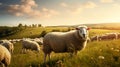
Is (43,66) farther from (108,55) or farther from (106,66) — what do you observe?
(106,66)

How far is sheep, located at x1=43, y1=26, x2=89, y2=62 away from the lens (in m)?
12.2

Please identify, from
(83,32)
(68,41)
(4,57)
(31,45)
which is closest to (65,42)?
(68,41)

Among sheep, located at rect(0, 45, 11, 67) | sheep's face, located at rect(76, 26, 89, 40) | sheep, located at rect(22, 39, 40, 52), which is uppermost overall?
sheep's face, located at rect(76, 26, 89, 40)

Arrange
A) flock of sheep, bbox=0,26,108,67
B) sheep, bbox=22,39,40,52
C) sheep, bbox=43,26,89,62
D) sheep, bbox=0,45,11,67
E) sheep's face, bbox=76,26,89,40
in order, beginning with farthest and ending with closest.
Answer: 1. sheep, bbox=22,39,40,52
2. sheep, bbox=43,26,89,62
3. sheep's face, bbox=76,26,89,40
4. flock of sheep, bbox=0,26,108,67
5. sheep, bbox=0,45,11,67

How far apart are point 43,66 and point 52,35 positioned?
374 centimetres

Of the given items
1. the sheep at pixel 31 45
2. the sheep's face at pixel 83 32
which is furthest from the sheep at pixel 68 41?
the sheep at pixel 31 45

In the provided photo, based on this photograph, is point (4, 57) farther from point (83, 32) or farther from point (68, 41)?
point (83, 32)

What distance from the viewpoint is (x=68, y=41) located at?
503 inches

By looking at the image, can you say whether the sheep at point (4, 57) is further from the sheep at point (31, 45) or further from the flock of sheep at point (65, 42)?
the sheep at point (31, 45)

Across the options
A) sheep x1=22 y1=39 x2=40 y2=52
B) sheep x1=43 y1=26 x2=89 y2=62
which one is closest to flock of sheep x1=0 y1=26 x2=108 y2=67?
sheep x1=43 y1=26 x2=89 y2=62

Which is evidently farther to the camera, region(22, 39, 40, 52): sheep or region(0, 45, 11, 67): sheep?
region(22, 39, 40, 52): sheep

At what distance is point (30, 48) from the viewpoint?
3061cm

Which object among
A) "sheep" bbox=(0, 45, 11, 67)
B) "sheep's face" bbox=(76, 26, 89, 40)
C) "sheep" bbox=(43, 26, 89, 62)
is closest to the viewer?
"sheep" bbox=(0, 45, 11, 67)

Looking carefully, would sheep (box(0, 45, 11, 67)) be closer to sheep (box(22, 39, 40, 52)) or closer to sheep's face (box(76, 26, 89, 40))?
sheep's face (box(76, 26, 89, 40))
